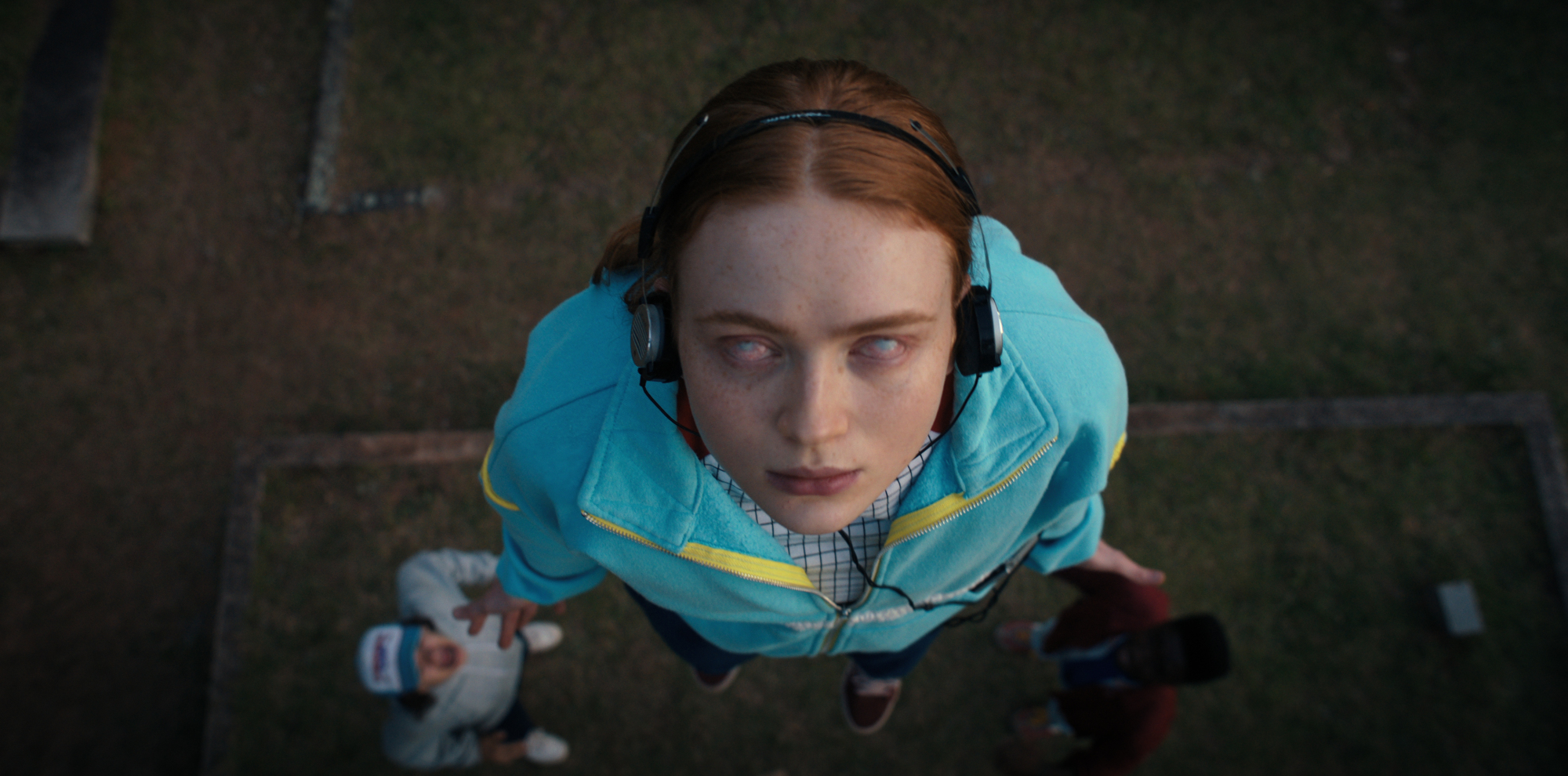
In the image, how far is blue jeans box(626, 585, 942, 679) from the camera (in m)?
2.58

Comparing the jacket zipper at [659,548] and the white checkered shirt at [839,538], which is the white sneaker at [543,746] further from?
the jacket zipper at [659,548]

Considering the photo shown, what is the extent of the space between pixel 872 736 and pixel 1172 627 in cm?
160

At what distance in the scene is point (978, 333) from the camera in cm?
136

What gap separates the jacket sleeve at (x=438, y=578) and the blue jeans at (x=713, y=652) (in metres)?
1.18

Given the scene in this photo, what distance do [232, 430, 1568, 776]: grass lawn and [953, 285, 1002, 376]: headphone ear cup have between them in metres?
2.82

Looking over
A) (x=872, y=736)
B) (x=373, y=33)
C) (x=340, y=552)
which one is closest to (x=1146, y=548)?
(x=872, y=736)

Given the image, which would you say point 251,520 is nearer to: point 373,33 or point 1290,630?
point 373,33

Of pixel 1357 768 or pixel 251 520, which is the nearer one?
pixel 1357 768

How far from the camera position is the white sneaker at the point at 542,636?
12.4 feet

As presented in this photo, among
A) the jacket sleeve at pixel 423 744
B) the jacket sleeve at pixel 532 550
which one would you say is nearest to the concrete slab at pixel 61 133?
the jacket sleeve at pixel 423 744

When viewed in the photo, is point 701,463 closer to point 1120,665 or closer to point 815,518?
point 815,518

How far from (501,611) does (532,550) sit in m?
0.49

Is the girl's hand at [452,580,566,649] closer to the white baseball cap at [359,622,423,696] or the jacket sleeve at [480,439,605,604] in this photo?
the jacket sleeve at [480,439,605,604]

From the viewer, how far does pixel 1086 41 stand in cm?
458
